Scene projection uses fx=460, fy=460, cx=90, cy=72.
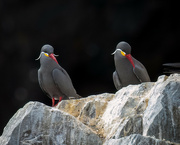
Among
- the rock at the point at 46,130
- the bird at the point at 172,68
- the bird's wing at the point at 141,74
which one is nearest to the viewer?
the rock at the point at 46,130

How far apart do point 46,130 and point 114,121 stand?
108 cm

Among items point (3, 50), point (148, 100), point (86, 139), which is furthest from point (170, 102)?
point (3, 50)

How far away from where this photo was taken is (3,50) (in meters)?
14.1

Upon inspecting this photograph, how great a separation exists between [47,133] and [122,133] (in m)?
1.13

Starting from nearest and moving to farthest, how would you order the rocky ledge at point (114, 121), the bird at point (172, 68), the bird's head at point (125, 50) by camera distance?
the rocky ledge at point (114, 121), the bird at point (172, 68), the bird's head at point (125, 50)

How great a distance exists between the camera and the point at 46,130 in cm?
692

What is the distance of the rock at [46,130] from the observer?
6.82 metres

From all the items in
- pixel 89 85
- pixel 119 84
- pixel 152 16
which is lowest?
pixel 89 85

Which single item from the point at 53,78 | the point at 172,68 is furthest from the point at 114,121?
the point at 53,78

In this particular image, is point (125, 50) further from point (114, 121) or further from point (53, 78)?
point (114, 121)

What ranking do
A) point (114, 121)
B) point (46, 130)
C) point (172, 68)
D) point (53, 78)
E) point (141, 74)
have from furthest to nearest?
point (53, 78)
point (141, 74)
point (172, 68)
point (114, 121)
point (46, 130)

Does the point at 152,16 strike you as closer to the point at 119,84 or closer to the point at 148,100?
the point at 119,84

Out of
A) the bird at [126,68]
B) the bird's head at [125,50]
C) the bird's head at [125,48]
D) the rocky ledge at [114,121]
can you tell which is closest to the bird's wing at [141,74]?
the bird at [126,68]

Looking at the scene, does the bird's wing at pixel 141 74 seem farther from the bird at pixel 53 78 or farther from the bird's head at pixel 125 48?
the bird at pixel 53 78
